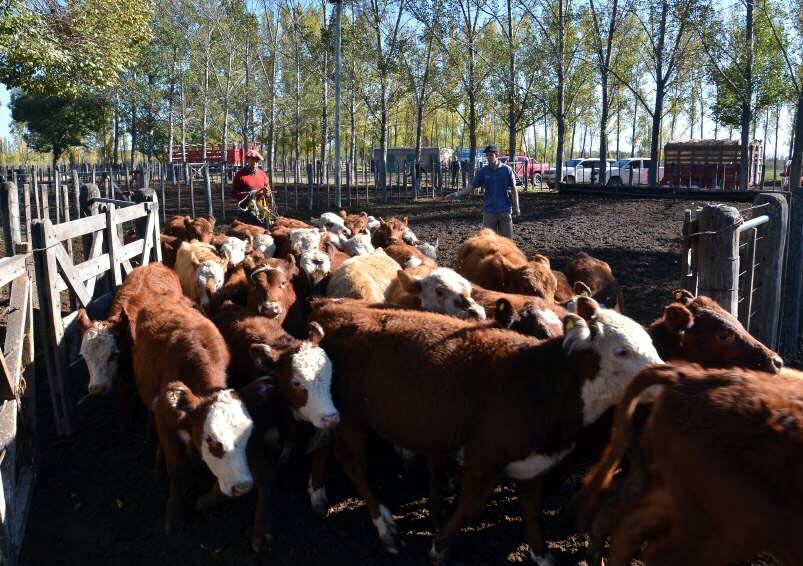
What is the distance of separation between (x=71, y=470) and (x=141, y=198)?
6.18 metres

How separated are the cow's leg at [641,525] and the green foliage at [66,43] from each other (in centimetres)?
1639

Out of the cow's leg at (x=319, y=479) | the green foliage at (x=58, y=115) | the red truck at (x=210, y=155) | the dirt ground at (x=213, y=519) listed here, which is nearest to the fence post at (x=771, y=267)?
the dirt ground at (x=213, y=519)

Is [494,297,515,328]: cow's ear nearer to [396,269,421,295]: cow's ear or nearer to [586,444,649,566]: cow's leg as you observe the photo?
[396,269,421,295]: cow's ear

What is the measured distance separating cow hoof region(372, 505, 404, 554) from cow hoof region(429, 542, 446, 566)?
251mm

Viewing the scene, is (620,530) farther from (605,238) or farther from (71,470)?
(605,238)

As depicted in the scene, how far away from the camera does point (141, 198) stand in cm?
1084

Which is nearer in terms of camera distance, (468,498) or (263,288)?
(468,498)

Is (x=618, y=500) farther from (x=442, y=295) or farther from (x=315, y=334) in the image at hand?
(x=442, y=295)

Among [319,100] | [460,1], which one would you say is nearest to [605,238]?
[460,1]

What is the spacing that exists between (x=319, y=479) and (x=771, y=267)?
5.81 metres

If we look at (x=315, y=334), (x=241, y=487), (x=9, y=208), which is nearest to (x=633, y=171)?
(x=9, y=208)

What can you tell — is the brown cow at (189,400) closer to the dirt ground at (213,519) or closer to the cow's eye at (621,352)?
the dirt ground at (213,519)

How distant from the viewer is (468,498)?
429cm

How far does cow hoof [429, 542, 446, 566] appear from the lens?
437cm
